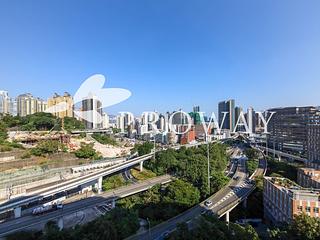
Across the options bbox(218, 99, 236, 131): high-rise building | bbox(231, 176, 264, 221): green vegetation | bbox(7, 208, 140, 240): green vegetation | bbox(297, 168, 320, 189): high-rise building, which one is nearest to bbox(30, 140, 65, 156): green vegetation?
bbox(7, 208, 140, 240): green vegetation

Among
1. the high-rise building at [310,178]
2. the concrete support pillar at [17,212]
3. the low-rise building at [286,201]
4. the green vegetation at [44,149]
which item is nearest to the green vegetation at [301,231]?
the low-rise building at [286,201]

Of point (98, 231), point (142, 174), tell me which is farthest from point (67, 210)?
point (142, 174)

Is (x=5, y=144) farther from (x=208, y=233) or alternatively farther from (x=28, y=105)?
(x=28, y=105)

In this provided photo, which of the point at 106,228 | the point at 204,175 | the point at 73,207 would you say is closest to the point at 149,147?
the point at 204,175

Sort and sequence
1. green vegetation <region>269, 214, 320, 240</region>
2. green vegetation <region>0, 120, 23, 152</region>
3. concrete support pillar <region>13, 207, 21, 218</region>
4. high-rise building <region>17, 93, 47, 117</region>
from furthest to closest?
high-rise building <region>17, 93, 47, 117</region> < green vegetation <region>0, 120, 23, 152</region> < concrete support pillar <region>13, 207, 21, 218</region> < green vegetation <region>269, 214, 320, 240</region>

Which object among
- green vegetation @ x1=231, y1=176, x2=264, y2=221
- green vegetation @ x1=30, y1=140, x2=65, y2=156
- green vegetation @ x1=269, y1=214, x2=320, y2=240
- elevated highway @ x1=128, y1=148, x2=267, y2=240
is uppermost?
green vegetation @ x1=30, y1=140, x2=65, y2=156

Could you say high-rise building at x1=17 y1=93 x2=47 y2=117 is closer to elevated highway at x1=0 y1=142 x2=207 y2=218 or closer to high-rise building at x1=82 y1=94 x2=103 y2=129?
high-rise building at x1=82 y1=94 x2=103 y2=129

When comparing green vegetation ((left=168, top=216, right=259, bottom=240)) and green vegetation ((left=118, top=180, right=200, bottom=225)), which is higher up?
green vegetation ((left=168, top=216, right=259, bottom=240))
